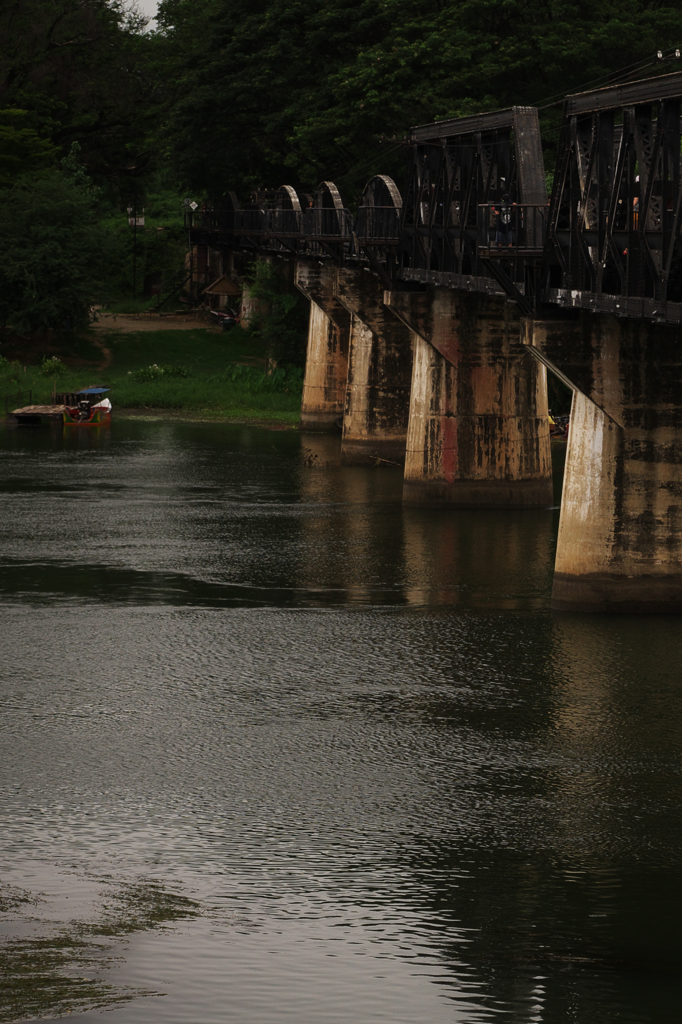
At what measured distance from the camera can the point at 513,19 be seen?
254ft

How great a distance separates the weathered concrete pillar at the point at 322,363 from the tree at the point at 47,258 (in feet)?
57.3

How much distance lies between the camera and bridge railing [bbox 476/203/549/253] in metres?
34.8

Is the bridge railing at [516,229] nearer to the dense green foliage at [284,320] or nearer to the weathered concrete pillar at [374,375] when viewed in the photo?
the weathered concrete pillar at [374,375]

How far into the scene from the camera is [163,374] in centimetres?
8388

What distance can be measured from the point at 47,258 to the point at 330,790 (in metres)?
65.9

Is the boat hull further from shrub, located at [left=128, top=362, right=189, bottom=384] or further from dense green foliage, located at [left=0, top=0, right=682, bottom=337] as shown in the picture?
dense green foliage, located at [left=0, top=0, right=682, bottom=337]

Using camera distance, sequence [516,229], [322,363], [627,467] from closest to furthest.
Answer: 1. [627,467]
2. [516,229]
3. [322,363]

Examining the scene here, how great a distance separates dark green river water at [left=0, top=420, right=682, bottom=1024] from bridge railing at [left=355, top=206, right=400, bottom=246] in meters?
13.4

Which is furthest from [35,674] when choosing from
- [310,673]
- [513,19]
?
[513,19]

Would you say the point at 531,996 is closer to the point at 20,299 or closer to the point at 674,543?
the point at 674,543

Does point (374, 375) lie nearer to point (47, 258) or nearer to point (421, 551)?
point (421, 551)

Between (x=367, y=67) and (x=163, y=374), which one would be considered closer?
(x=367, y=67)

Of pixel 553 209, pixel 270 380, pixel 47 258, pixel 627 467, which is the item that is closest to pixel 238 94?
pixel 47 258

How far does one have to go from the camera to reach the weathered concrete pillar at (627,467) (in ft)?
104
